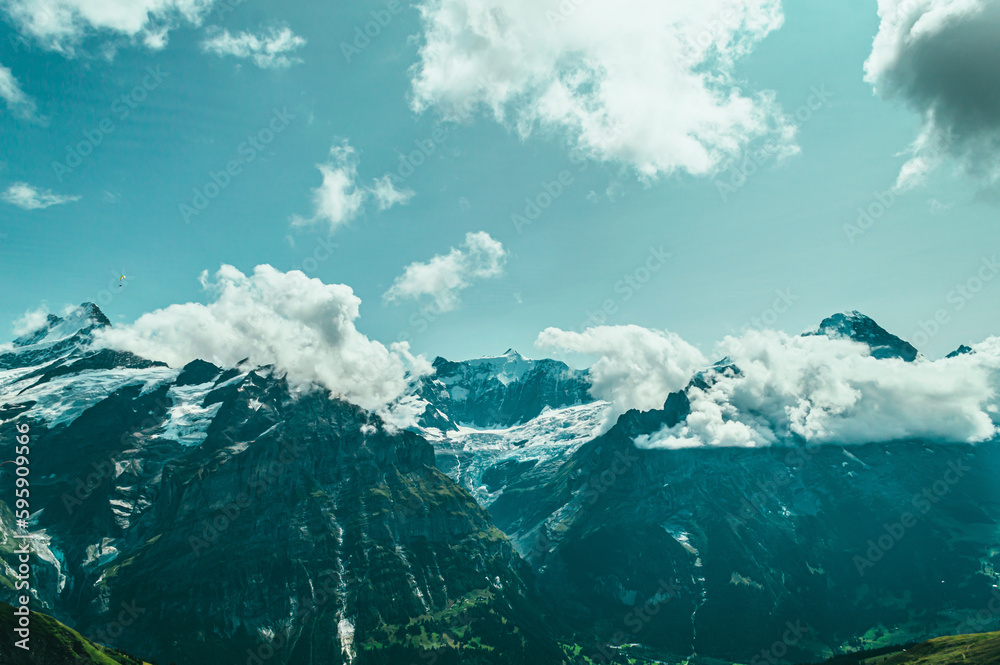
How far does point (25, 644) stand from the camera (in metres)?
172

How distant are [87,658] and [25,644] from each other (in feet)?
111

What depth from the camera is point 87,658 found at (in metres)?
199

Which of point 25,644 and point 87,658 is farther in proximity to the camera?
point 87,658
